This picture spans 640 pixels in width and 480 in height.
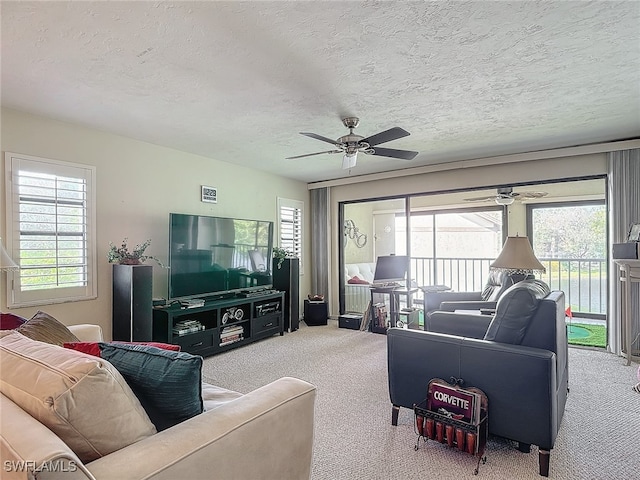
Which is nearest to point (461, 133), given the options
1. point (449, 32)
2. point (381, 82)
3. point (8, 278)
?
point (381, 82)

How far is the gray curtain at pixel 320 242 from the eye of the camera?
620 cm

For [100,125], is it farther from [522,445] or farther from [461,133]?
[522,445]

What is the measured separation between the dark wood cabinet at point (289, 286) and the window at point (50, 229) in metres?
2.45

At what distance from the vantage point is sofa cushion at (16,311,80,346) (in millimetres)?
1627

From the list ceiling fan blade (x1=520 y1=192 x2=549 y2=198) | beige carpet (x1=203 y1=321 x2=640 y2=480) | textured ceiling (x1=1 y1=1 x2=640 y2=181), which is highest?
textured ceiling (x1=1 y1=1 x2=640 y2=181)

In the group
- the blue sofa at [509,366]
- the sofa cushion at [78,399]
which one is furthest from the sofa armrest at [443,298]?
the sofa cushion at [78,399]

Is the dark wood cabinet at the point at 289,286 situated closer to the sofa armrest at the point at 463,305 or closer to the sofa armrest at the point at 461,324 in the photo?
the sofa armrest at the point at 463,305

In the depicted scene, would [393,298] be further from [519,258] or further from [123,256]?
[123,256]

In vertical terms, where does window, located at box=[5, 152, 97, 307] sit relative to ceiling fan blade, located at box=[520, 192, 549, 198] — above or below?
below

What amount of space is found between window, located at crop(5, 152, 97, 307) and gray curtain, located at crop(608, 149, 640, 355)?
5450 mm

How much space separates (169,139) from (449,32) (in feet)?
9.79

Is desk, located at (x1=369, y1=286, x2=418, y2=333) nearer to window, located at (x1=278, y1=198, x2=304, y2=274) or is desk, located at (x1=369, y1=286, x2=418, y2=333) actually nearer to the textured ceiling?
window, located at (x1=278, y1=198, x2=304, y2=274)

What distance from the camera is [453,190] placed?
5129 millimetres

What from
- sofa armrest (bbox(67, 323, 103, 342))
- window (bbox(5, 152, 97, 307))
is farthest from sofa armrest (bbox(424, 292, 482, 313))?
window (bbox(5, 152, 97, 307))
